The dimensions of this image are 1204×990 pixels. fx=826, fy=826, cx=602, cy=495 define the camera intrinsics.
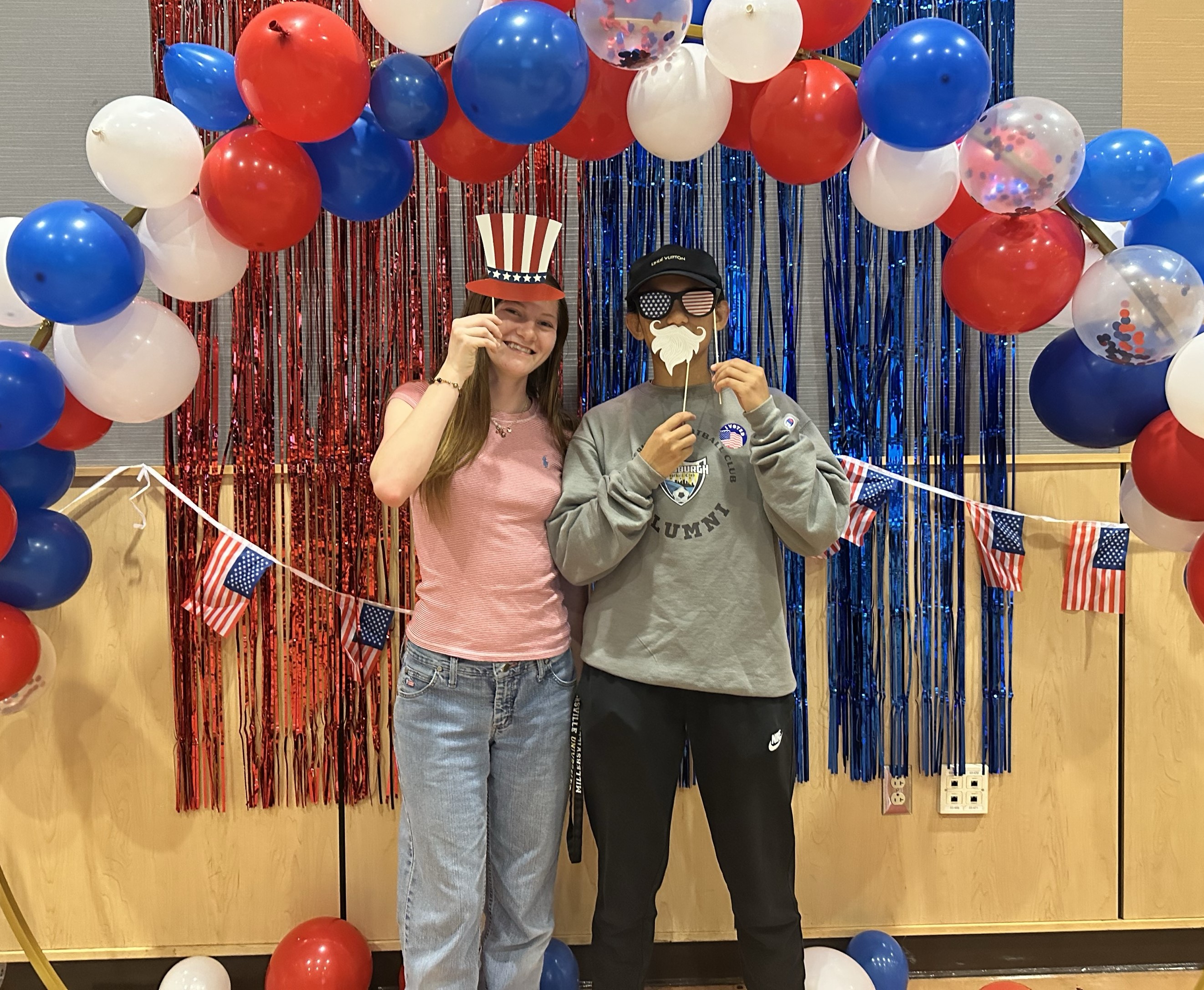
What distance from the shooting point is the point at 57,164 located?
217 cm

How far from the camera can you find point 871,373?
2232 mm

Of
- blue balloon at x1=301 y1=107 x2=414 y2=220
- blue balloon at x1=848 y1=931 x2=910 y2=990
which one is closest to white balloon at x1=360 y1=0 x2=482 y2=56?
blue balloon at x1=301 y1=107 x2=414 y2=220

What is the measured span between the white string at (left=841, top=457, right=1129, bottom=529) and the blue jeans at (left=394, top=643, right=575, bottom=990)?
3.23 feet

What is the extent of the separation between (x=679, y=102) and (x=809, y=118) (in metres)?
0.23

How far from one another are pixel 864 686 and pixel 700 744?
0.70m

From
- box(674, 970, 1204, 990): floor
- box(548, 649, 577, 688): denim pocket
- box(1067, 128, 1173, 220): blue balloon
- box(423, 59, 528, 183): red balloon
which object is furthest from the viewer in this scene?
box(674, 970, 1204, 990): floor

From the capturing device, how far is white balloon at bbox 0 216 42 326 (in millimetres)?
1555

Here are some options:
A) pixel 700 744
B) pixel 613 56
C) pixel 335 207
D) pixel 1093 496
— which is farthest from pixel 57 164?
pixel 1093 496

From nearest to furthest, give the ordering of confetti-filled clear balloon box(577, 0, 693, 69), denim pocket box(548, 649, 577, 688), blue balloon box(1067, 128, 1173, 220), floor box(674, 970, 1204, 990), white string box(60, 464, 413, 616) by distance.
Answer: confetti-filled clear balloon box(577, 0, 693, 69) → blue balloon box(1067, 128, 1173, 220) → denim pocket box(548, 649, 577, 688) → white string box(60, 464, 413, 616) → floor box(674, 970, 1204, 990)

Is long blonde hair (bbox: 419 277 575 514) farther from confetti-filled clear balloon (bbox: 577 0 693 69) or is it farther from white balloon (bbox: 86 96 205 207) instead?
white balloon (bbox: 86 96 205 207)

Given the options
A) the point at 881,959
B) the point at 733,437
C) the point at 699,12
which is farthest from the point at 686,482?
the point at 881,959

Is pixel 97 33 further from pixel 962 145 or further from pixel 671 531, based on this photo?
pixel 962 145

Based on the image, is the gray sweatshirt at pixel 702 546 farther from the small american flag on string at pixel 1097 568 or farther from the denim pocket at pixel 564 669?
the small american flag on string at pixel 1097 568

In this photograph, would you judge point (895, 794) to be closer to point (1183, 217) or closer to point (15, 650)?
point (1183, 217)
